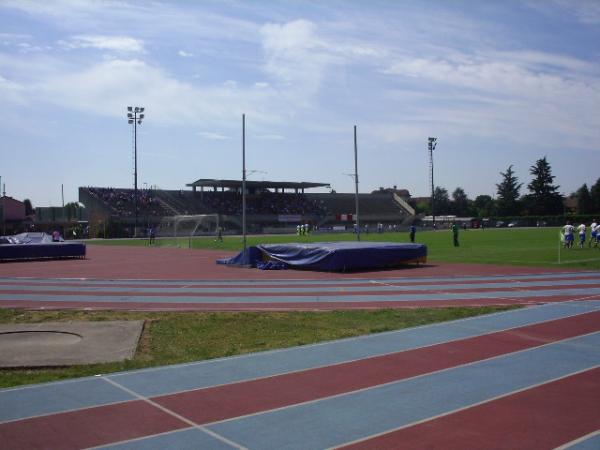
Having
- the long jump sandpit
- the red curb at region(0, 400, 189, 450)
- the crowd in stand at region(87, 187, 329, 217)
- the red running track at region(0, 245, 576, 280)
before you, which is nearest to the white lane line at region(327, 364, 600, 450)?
the red curb at region(0, 400, 189, 450)

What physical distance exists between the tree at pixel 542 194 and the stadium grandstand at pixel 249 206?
25799 mm

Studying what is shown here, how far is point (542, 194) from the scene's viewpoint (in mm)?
109438

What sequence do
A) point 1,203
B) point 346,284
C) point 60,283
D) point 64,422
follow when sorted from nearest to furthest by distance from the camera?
point 64,422 < point 346,284 < point 60,283 < point 1,203

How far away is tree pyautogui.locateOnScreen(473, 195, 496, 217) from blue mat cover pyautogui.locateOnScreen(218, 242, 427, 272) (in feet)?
319

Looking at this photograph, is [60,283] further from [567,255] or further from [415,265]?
[567,255]

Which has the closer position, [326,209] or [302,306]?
[302,306]

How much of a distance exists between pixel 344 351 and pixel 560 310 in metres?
5.75

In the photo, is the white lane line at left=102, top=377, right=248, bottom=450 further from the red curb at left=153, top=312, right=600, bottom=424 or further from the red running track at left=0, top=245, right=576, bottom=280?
the red running track at left=0, top=245, right=576, bottom=280

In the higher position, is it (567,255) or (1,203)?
(1,203)

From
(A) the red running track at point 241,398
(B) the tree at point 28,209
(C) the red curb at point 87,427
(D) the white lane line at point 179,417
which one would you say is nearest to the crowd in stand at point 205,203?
(B) the tree at point 28,209

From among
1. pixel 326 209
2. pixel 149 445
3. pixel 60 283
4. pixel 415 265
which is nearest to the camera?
pixel 149 445

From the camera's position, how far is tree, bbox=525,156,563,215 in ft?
353

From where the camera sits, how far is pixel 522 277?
18.8 meters

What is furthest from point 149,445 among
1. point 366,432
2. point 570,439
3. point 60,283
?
point 60,283
